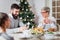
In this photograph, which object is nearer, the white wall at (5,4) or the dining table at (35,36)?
the dining table at (35,36)

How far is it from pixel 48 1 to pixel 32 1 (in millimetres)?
407

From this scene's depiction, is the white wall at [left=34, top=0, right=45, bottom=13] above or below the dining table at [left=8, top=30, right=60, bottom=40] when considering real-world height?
above

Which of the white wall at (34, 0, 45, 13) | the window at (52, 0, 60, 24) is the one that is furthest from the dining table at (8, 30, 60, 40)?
the white wall at (34, 0, 45, 13)

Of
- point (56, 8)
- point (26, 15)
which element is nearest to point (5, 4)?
point (26, 15)

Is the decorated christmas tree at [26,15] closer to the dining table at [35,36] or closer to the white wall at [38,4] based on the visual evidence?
the white wall at [38,4]

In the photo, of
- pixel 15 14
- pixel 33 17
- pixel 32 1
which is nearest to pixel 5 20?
pixel 15 14

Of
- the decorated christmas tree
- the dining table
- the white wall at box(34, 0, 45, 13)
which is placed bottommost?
the dining table

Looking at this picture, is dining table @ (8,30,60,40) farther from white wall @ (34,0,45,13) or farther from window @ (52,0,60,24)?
white wall @ (34,0,45,13)

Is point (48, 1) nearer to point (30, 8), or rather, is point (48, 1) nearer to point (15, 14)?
point (30, 8)

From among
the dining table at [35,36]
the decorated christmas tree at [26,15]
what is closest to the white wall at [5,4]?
the decorated christmas tree at [26,15]

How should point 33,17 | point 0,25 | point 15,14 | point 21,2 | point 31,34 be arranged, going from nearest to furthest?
point 0,25 → point 31,34 → point 15,14 → point 33,17 → point 21,2

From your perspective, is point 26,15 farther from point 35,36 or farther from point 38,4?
point 35,36

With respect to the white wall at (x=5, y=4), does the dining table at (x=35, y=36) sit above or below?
below

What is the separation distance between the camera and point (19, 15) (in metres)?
3.30
